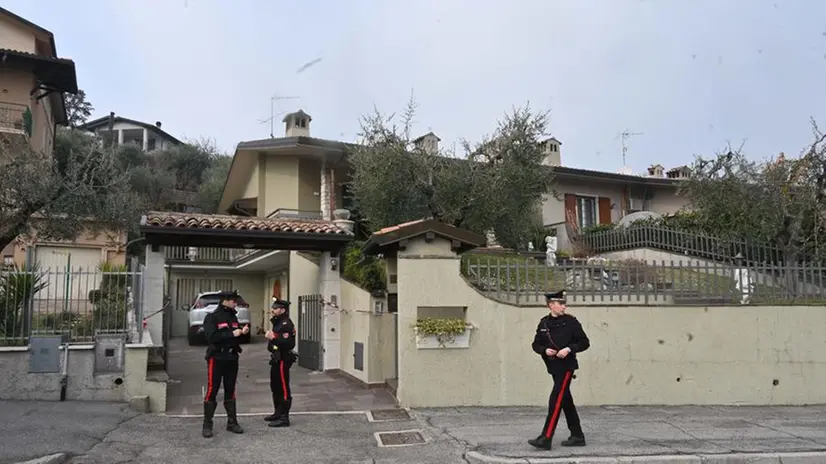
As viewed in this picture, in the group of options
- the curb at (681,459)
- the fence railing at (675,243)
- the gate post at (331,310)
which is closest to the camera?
the curb at (681,459)

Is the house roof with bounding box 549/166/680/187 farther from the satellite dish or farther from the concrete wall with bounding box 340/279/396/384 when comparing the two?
the concrete wall with bounding box 340/279/396/384

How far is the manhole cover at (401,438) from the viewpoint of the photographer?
697 cm

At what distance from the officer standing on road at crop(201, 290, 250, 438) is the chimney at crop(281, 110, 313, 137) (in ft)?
50.4

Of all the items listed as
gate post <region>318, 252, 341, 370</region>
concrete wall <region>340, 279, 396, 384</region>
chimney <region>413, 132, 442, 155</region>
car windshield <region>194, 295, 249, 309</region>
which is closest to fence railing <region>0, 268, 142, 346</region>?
concrete wall <region>340, 279, 396, 384</region>

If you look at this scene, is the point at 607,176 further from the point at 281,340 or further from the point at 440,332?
the point at 281,340

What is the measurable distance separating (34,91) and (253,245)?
13.4 m

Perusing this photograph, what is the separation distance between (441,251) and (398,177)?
5517mm

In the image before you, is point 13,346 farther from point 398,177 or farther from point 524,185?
point 524,185

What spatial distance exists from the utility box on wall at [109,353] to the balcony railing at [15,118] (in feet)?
41.8

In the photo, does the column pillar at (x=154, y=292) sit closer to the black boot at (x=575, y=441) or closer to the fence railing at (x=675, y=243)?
the black boot at (x=575, y=441)

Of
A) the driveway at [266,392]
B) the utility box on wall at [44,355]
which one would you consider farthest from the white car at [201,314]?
the utility box on wall at [44,355]

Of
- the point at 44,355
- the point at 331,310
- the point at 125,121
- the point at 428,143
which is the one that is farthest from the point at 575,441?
the point at 125,121

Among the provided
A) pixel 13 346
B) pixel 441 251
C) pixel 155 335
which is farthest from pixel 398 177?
pixel 13 346

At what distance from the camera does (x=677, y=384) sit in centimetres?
936
